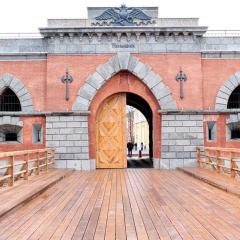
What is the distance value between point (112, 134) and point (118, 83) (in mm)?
2108

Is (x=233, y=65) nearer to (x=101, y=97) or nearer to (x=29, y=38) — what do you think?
(x=101, y=97)

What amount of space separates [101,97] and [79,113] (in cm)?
118

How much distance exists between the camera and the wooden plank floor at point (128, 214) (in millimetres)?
5445

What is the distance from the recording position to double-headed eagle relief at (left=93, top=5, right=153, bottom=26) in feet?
54.1

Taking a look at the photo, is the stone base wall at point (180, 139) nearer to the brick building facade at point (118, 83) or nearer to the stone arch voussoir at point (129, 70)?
the brick building facade at point (118, 83)

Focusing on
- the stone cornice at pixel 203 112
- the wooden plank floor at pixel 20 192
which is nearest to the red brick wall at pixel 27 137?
the stone cornice at pixel 203 112

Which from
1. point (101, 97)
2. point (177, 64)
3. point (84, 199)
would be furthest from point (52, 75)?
point (84, 199)

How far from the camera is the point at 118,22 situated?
16.5 metres

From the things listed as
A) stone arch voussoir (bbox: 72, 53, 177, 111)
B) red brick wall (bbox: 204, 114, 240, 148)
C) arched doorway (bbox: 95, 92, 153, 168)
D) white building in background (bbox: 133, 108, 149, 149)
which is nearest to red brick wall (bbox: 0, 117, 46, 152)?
stone arch voussoir (bbox: 72, 53, 177, 111)

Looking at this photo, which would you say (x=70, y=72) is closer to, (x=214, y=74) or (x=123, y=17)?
(x=123, y=17)

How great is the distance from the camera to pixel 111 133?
16.9 m

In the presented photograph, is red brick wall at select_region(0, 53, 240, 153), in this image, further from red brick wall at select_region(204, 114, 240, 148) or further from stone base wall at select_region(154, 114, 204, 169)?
stone base wall at select_region(154, 114, 204, 169)

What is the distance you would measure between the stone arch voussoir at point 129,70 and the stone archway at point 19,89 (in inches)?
72.8

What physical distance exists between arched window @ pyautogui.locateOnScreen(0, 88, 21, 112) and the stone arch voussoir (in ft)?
9.08
